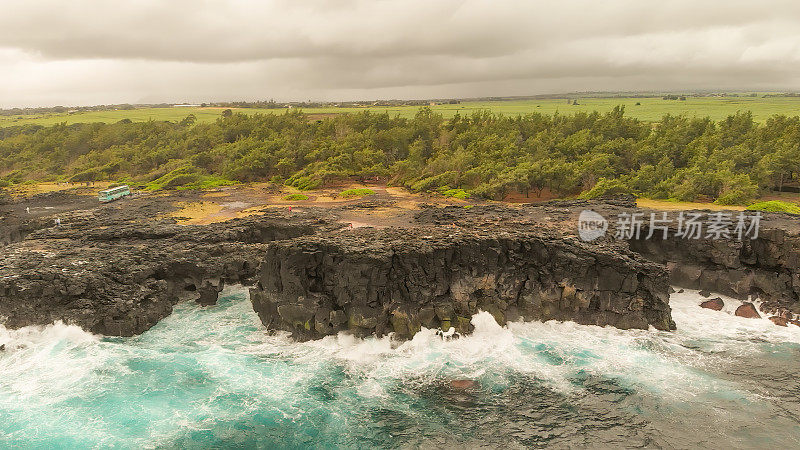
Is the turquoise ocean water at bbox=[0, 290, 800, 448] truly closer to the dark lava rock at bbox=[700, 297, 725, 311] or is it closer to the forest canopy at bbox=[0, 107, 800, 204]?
the dark lava rock at bbox=[700, 297, 725, 311]

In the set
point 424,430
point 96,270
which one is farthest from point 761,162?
point 96,270

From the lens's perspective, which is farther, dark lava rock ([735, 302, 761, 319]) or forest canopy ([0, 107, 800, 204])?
forest canopy ([0, 107, 800, 204])

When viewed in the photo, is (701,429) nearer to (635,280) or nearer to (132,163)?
(635,280)

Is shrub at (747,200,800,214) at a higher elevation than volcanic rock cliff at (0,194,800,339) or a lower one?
higher

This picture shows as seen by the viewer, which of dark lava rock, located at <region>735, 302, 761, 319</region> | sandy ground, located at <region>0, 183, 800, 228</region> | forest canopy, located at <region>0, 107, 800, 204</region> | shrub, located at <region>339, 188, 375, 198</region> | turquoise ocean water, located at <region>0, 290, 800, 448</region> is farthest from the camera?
shrub, located at <region>339, 188, 375, 198</region>
